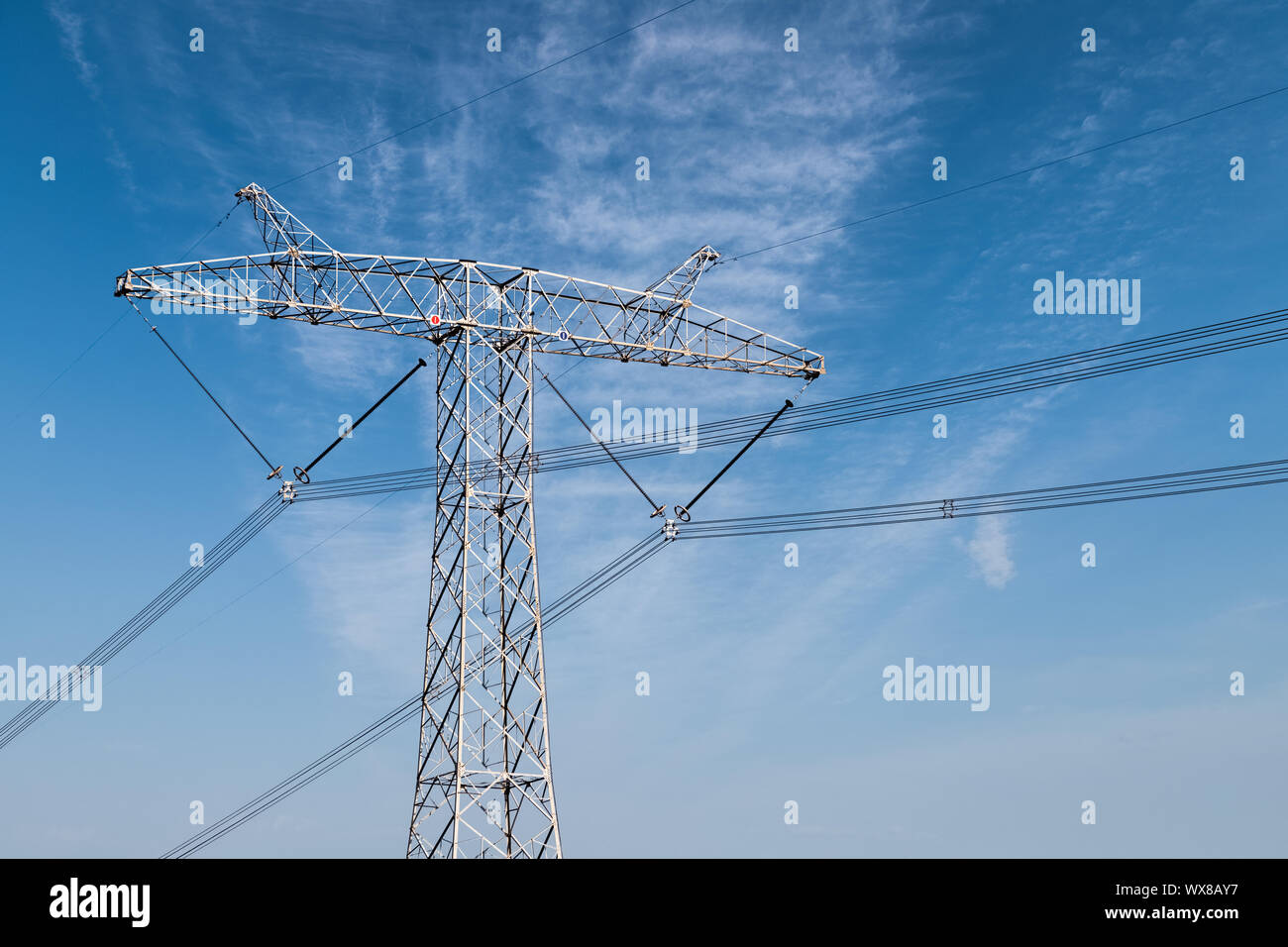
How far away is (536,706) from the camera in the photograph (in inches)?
1735

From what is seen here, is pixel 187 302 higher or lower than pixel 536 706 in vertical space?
higher
